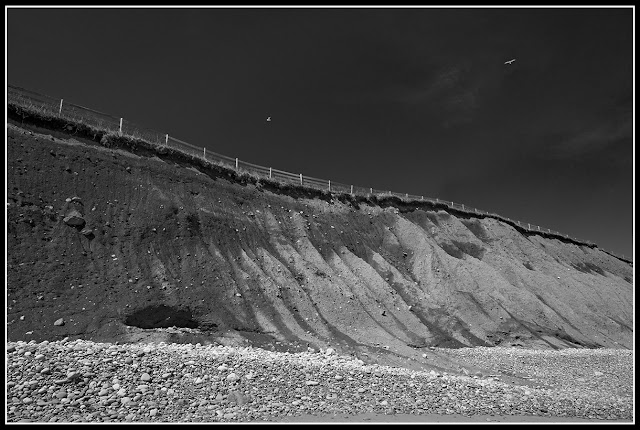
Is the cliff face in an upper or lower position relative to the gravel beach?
upper

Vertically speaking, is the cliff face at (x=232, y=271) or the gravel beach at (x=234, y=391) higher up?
the cliff face at (x=232, y=271)

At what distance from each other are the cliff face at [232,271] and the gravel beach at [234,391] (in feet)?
9.92

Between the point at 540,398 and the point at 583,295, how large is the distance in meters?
30.2

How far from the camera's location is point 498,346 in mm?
24141

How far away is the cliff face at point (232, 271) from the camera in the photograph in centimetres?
1614

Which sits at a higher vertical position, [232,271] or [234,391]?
[232,271]

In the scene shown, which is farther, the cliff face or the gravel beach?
the cliff face

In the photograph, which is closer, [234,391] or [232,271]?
[234,391]

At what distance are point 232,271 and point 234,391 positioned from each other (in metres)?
11.4

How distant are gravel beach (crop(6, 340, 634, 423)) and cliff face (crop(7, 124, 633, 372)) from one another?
119 inches

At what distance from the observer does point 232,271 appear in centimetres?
2098

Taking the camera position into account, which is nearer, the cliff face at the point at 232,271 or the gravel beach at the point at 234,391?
the gravel beach at the point at 234,391

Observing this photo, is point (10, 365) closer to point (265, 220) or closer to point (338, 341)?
point (338, 341)

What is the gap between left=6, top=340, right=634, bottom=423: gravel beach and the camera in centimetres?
855
